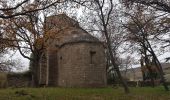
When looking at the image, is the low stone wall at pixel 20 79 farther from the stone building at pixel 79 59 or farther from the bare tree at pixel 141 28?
the bare tree at pixel 141 28

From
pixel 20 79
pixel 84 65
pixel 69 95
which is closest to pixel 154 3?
pixel 69 95

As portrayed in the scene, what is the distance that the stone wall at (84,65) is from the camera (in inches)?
1531

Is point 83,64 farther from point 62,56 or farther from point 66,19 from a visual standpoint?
point 66,19

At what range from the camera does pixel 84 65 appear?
39.2m

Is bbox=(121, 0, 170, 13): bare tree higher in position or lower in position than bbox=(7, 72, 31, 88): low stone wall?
higher

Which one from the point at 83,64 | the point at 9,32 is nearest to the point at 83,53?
the point at 83,64

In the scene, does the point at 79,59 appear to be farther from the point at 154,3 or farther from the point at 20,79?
the point at 154,3

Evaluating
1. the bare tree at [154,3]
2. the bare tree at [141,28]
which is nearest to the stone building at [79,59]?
the bare tree at [141,28]

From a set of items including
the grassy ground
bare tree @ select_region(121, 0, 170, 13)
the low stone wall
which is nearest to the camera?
bare tree @ select_region(121, 0, 170, 13)

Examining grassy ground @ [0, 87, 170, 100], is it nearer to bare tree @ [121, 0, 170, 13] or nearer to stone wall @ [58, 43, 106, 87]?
bare tree @ [121, 0, 170, 13]

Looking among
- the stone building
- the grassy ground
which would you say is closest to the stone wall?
the stone building

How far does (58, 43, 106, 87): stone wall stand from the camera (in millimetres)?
38875

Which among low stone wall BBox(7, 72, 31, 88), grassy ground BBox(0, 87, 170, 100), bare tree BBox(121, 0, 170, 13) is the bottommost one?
grassy ground BBox(0, 87, 170, 100)

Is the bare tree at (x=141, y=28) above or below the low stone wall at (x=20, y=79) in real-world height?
above
